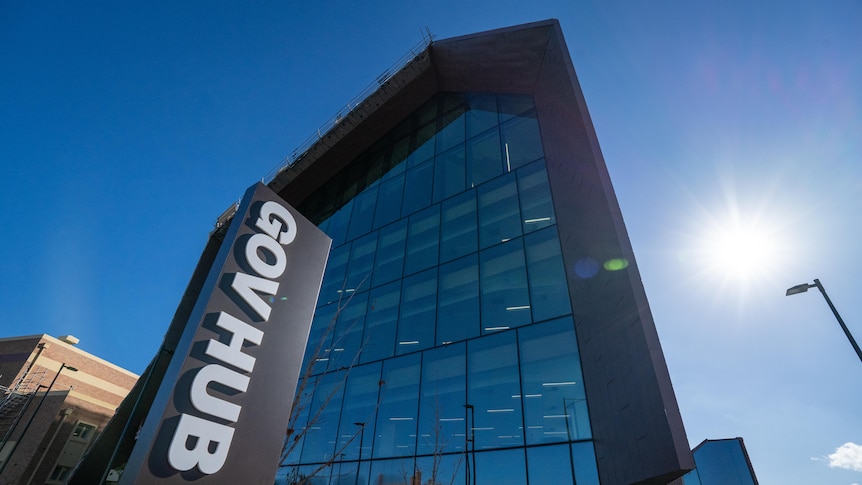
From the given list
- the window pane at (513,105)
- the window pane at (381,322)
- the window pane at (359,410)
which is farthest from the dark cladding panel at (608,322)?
the window pane at (359,410)

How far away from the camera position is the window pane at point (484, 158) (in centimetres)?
1953

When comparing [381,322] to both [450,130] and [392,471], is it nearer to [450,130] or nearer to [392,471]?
[392,471]

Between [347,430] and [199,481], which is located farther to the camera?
[347,430]

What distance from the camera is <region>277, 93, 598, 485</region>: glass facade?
12531mm

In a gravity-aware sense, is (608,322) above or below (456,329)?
below

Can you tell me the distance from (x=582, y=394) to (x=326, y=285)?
15.5m

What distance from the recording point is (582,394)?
11.9 m

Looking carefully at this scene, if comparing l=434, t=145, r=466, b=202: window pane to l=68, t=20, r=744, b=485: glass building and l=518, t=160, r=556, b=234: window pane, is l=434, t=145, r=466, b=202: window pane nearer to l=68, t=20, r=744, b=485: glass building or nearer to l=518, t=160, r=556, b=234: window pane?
l=68, t=20, r=744, b=485: glass building

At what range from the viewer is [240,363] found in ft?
14.6

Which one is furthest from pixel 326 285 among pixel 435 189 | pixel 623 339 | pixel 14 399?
pixel 14 399

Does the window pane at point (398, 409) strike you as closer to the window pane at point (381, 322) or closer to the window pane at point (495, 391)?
the window pane at point (381, 322)

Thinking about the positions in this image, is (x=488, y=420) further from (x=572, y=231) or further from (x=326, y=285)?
(x=326, y=285)

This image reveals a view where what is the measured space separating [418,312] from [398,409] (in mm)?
3987

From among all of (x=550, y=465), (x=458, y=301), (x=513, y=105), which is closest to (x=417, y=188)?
(x=513, y=105)
